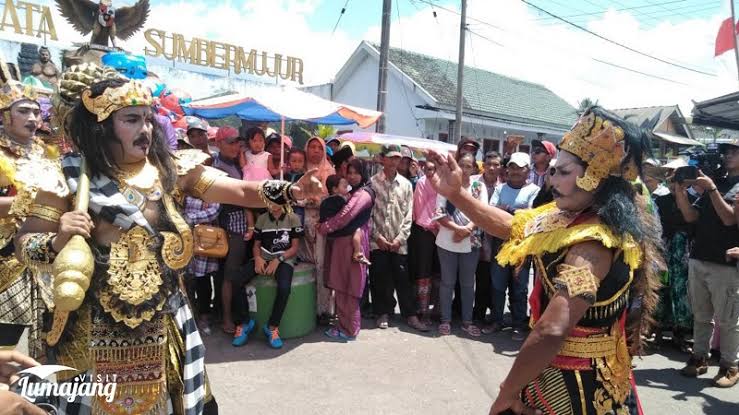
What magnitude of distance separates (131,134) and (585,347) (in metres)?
2.06

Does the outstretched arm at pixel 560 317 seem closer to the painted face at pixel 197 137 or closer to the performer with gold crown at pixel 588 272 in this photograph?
the performer with gold crown at pixel 588 272

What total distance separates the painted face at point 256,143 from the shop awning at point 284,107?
34 cm

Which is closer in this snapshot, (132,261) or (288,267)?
(132,261)

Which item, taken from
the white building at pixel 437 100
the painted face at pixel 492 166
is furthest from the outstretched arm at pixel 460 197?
the white building at pixel 437 100

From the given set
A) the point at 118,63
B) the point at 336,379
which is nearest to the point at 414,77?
the point at 336,379

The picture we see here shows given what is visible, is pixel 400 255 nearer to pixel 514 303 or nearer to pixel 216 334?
pixel 514 303

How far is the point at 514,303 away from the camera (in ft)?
18.2

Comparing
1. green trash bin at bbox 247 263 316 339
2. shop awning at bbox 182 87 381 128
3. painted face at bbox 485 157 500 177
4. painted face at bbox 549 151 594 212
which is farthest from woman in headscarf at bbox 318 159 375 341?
painted face at bbox 549 151 594 212

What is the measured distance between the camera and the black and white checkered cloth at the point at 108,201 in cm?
207

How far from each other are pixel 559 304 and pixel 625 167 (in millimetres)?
608

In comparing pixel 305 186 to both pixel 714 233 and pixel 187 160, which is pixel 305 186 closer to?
pixel 187 160

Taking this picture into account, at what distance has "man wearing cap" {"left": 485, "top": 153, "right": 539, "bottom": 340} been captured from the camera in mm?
5340

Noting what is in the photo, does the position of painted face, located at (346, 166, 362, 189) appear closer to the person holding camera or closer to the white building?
the person holding camera

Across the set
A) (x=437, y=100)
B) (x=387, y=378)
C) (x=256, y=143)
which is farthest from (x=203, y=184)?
(x=437, y=100)
